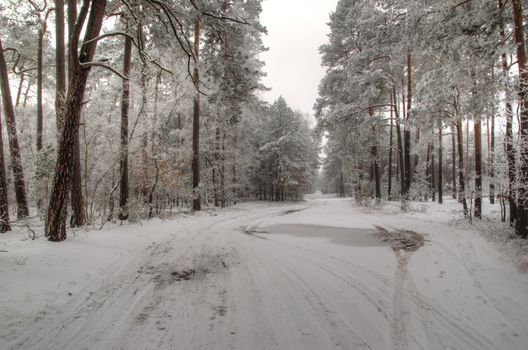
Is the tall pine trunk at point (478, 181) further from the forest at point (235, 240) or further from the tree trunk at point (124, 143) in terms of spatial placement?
the tree trunk at point (124, 143)

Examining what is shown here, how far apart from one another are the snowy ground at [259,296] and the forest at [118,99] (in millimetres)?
1937

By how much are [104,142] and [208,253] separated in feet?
27.4

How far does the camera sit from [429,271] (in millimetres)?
4758

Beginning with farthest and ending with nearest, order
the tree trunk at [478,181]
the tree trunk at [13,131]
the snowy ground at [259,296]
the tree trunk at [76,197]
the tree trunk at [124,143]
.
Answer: the tree trunk at [124,143]
the tree trunk at [478,181]
the tree trunk at [13,131]
the tree trunk at [76,197]
the snowy ground at [259,296]

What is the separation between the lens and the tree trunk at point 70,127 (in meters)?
5.68

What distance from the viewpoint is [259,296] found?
12.1ft

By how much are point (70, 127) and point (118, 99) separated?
27.4ft

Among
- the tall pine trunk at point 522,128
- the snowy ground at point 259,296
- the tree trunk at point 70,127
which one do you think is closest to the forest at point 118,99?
the tree trunk at point 70,127

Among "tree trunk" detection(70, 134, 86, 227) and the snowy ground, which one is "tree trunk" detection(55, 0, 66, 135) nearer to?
"tree trunk" detection(70, 134, 86, 227)

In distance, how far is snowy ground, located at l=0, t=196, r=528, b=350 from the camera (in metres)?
2.73

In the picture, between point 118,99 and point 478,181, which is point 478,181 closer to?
point 478,181

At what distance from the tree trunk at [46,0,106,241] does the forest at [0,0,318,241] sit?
21 mm

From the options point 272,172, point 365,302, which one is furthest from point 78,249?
point 272,172

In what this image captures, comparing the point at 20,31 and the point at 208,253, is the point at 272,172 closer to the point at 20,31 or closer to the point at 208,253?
the point at 20,31
